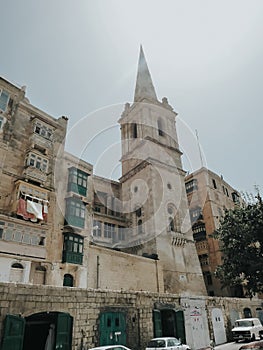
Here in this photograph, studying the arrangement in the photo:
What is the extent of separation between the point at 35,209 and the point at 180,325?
46.0ft

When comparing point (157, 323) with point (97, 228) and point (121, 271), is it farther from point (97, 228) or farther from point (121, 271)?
point (97, 228)

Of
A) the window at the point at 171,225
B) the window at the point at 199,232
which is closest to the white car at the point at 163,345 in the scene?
the window at the point at 171,225

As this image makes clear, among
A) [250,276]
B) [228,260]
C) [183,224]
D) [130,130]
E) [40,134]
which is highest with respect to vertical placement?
[130,130]

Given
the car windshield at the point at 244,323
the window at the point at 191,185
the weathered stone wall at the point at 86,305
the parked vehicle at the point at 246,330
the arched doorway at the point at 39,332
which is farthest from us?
the window at the point at 191,185

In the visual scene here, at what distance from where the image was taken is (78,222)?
24.5 m

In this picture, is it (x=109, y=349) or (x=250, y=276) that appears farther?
(x=250, y=276)

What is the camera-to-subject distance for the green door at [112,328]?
1365 cm

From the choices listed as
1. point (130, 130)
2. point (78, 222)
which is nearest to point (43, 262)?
point (78, 222)

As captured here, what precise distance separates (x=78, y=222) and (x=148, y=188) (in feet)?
41.7

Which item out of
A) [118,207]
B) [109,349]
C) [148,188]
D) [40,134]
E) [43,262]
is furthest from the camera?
[118,207]

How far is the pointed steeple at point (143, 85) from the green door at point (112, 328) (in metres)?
34.4

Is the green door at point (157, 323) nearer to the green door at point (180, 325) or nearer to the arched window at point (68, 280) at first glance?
the green door at point (180, 325)

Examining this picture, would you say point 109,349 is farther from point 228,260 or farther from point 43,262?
point 228,260

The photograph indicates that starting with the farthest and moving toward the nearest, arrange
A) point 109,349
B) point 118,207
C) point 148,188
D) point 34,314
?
1. point 118,207
2. point 148,188
3. point 34,314
4. point 109,349
